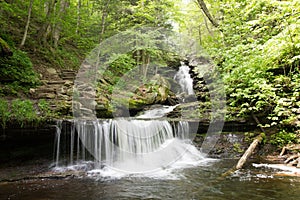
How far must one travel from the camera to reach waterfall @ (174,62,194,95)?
1356 centimetres

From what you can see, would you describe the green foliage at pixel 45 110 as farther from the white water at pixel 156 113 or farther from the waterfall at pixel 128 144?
the white water at pixel 156 113

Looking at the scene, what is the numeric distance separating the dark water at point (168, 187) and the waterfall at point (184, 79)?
8.92 meters

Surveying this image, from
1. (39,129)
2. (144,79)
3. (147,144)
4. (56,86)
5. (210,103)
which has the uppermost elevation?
(144,79)

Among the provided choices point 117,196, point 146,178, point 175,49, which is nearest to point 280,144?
point 146,178

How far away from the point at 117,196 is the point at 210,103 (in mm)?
5312

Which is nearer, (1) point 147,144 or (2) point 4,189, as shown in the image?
(2) point 4,189

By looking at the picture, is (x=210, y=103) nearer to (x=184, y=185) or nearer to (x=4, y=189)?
(x=184, y=185)

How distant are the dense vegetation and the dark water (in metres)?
1.89

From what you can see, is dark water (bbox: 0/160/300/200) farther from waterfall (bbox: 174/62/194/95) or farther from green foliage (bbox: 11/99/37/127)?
waterfall (bbox: 174/62/194/95)

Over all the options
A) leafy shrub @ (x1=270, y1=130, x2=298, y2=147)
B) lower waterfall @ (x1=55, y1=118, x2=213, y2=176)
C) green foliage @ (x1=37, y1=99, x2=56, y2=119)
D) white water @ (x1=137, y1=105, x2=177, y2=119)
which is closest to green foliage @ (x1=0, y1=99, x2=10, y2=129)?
green foliage @ (x1=37, y1=99, x2=56, y2=119)

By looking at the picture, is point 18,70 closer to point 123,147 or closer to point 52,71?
point 52,71

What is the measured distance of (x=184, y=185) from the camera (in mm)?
4258

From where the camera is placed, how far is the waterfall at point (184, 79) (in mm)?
13557

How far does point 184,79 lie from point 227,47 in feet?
19.3
